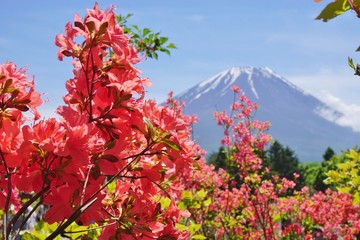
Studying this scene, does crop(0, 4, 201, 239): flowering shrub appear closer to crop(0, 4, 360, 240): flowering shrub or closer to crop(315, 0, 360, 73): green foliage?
crop(0, 4, 360, 240): flowering shrub

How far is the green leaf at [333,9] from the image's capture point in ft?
4.60

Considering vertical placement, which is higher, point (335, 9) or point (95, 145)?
point (335, 9)

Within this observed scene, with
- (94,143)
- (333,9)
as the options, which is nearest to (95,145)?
(94,143)

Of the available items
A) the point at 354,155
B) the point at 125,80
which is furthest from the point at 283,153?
the point at 125,80

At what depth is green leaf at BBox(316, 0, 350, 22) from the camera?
1403mm

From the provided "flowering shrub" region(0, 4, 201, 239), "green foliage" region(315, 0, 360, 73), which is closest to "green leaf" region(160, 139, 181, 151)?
"flowering shrub" region(0, 4, 201, 239)

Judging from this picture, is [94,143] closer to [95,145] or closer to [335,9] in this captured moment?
[95,145]

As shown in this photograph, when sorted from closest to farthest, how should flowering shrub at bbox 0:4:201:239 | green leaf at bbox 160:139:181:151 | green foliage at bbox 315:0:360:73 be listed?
green foliage at bbox 315:0:360:73 → flowering shrub at bbox 0:4:201:239 → green leaf at bbox 160:139:181:151

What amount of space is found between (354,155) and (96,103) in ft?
13.6

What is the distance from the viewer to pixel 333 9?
141cm

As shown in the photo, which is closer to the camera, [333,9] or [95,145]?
[333,9]

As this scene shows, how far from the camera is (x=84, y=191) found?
5.43ft

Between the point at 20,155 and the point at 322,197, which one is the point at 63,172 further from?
the point at 322,197

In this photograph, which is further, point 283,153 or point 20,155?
point 283,153
